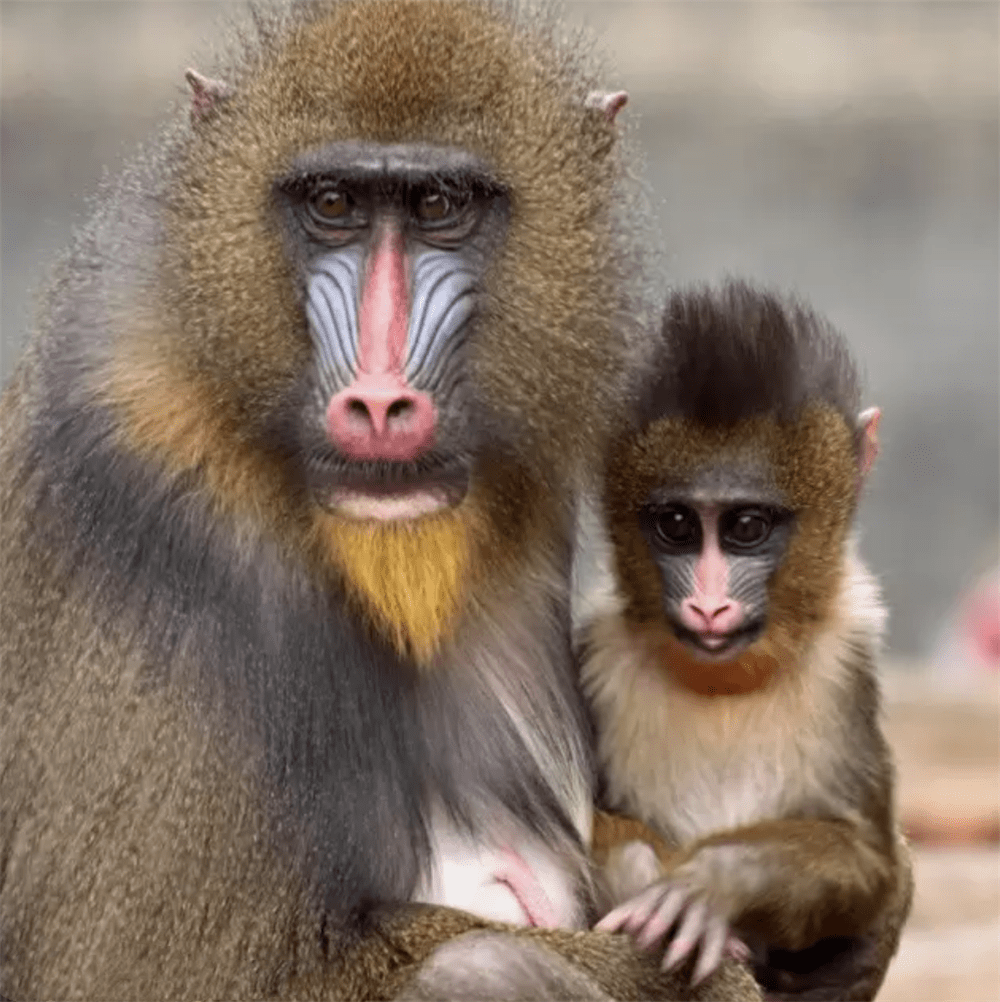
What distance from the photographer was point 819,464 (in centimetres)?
493

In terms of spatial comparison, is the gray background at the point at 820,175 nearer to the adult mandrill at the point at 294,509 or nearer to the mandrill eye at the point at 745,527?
the mandrill eye at the point at 745,527

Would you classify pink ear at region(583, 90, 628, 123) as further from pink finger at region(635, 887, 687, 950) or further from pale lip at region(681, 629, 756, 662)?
pink finger at region(635, 887, 687, 950)

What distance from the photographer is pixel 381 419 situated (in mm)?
3926

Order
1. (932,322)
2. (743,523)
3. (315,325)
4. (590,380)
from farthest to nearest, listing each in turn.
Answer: (932,322) → (743,523) → (590,380) → (315,325)

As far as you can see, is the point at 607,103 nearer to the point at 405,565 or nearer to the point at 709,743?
the point at 405,565

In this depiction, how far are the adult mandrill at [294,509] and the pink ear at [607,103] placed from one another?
13 mm

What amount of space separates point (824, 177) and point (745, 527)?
9253 mm

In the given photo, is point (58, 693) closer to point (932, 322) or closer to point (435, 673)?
point (435, 673)

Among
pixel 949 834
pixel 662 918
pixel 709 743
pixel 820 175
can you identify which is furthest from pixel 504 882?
pixel 820 175

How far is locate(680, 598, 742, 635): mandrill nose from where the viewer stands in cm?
471

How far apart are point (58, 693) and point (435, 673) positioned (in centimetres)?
68

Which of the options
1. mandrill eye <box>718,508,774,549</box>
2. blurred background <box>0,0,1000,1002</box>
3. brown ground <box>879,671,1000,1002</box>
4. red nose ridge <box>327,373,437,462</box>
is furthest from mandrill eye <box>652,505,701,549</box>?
blurred background <box>0,0,1000,1002</box>

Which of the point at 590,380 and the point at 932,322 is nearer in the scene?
the point at 590,380

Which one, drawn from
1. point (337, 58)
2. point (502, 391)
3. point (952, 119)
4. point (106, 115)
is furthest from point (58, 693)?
point (952, 119)
